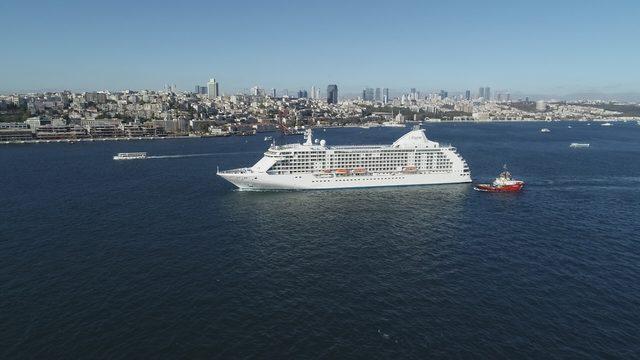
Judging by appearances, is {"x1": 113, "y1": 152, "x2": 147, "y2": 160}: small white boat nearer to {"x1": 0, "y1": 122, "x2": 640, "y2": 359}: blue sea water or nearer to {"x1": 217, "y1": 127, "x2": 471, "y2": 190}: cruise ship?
{"x1": 0, "y1": 122, "x2": 640, "y2": 359}: blue sea water

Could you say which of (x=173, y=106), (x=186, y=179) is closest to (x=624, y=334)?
(x=186, y=179)

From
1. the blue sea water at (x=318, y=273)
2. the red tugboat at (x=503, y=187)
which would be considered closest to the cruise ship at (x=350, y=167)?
the blue sea water at (x=318, y=273)

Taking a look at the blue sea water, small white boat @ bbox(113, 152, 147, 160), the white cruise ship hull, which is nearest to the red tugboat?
the blue sea water

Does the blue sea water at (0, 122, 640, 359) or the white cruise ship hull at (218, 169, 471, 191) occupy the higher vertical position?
the white cruise ship hull at (218, 169, 471, 191)

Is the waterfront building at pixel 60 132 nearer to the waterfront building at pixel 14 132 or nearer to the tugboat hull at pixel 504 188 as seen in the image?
the waterfront building at pixel 14 132

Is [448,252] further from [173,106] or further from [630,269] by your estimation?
[173,106]

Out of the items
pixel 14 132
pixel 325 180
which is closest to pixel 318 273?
pixel 325 180
